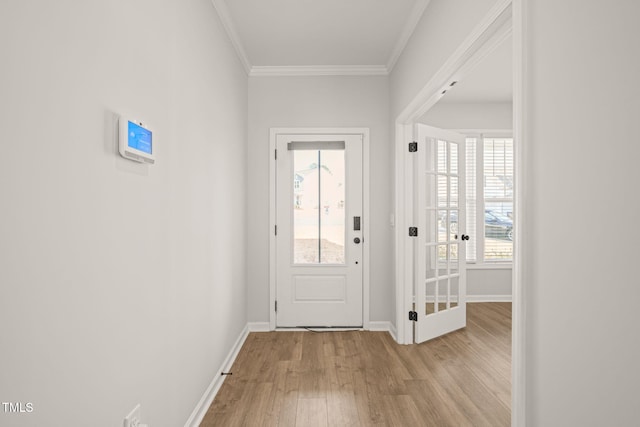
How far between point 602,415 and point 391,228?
262 centimetres

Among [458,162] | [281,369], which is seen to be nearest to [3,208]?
[281,369]

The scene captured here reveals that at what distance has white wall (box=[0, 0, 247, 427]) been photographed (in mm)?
833

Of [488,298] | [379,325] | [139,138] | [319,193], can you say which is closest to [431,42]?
[319,193]

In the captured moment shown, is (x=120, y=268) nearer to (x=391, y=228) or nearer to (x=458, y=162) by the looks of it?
(x=391, y=228)

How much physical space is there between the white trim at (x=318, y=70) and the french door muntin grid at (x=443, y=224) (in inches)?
38.5

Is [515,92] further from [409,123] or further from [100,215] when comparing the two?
[409,123]

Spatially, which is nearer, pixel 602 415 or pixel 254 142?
pixel 602 415

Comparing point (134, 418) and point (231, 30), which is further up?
point (231, 30)

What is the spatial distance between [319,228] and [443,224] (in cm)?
131

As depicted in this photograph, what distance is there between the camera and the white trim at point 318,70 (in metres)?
3.58

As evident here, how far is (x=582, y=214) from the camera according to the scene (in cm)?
103

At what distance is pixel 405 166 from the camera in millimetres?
3219

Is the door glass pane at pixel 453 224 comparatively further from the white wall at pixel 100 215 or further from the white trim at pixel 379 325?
the white wall at pixel 100 215

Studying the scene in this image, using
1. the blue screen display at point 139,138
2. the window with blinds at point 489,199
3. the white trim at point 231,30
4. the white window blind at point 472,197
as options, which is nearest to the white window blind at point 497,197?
the window with blinds at point 489,199
